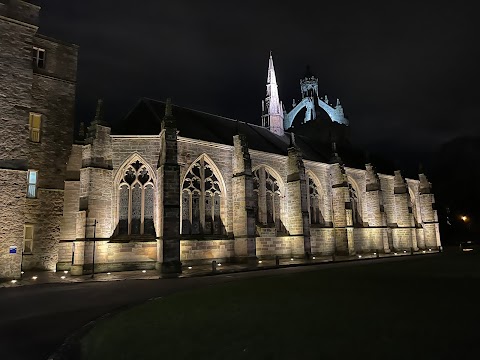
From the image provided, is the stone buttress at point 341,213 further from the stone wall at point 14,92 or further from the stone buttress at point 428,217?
the stone wall at point 14,92

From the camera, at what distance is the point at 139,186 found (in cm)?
2062

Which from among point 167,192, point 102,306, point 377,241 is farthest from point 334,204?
point 102,306

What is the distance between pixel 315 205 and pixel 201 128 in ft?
38.9

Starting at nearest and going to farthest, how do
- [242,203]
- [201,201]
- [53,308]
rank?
[53,308]
[242,203]
[201,201]

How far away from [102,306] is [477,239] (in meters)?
57.7

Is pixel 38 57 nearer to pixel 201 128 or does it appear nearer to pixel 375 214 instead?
pixel 201 128

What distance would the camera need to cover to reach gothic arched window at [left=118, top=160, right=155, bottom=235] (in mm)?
20064

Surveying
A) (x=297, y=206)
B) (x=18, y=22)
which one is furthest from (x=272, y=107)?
(x=18, y=22)

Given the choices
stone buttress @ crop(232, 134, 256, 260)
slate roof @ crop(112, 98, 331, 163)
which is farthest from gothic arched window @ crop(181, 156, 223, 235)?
slate roof @ crop(112, 98, 331, 163)

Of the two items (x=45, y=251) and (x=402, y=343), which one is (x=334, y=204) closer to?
(x=45, y=251)

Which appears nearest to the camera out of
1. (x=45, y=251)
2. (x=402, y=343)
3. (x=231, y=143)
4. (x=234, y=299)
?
(x=402, y=343)

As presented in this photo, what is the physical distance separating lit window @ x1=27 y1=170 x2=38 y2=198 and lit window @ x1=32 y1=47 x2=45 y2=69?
6814 mm

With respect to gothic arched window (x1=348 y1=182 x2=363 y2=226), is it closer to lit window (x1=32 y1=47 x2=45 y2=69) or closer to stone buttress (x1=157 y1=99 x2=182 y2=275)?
stone buttress (x1=157 y1=99 x2=182 y2=275)

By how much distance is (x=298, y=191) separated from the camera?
25.6 meters
